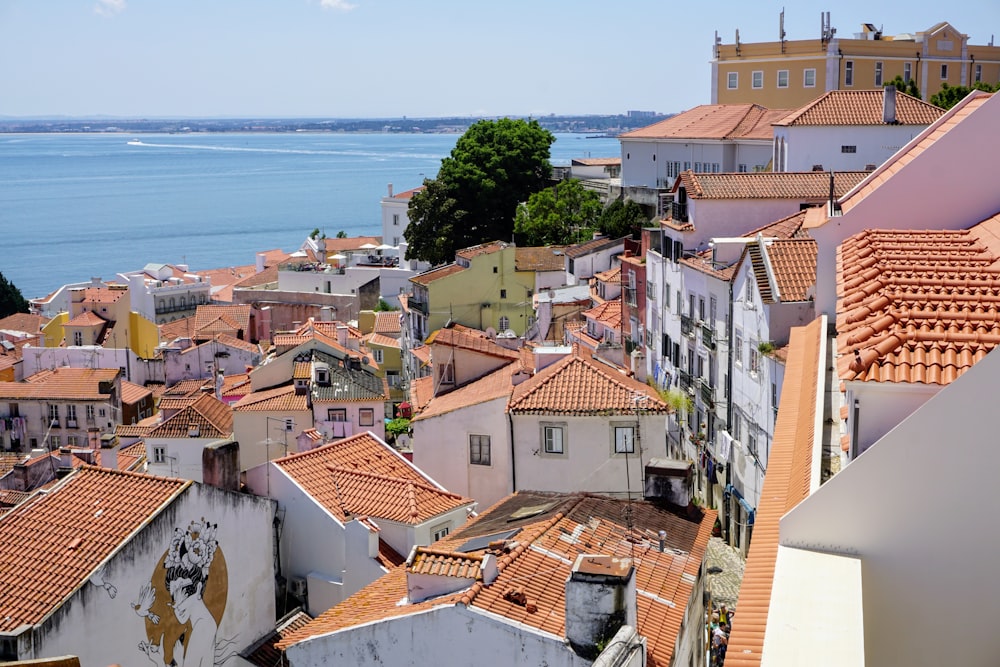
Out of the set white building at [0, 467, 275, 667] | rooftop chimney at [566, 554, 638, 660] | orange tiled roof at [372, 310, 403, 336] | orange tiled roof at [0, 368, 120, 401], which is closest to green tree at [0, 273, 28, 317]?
orange tiled roof at [0, 368, 120, 401]

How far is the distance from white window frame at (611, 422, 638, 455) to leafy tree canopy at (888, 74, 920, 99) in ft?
112

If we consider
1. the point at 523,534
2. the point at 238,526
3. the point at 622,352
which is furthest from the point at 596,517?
the point at 622,352

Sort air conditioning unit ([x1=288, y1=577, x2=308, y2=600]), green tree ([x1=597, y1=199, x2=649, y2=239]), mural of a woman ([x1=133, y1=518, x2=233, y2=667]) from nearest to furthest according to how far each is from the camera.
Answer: mural of a woman ([x1=133, y1=518, x2=233, y2=667]) → air conditioning unit ([x1=288, y1=577, x2=308, y2=600]) → green tree ([x1=597, y1=199, x2=649, y2=239])

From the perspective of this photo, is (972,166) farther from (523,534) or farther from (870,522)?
(523,534)

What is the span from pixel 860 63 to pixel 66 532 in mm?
49854

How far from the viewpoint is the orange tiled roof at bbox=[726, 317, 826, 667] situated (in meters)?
5.30

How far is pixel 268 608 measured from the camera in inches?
719

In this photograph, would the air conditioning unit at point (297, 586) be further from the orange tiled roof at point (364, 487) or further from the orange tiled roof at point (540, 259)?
the orange tiled roof at point (540, 259)

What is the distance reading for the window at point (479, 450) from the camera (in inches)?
907

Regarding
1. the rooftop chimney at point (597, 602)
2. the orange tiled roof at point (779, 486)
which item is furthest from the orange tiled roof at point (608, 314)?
the rooftop chimney at point (597, 602)

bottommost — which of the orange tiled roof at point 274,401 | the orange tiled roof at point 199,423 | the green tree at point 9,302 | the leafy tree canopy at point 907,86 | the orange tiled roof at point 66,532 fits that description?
A: the green tree at point 9,302

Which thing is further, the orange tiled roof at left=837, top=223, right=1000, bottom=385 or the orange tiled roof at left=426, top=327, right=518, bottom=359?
the orange tiled roof at left=426, top=327, right=518, bottom=359

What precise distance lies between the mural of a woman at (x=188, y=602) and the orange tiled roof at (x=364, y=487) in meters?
3.08

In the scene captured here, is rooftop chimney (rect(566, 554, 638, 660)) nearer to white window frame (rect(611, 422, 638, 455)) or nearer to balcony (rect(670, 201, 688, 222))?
white window frame (rect(611, 422, 638, 455))
